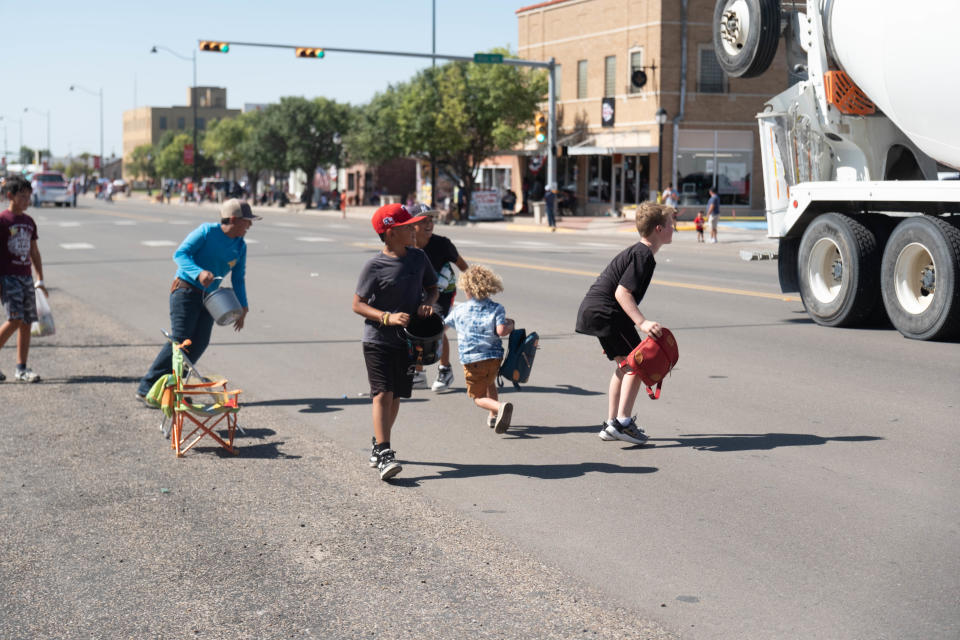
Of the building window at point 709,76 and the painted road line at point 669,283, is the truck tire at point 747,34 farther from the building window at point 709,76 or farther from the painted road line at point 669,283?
the building window at point 709,76

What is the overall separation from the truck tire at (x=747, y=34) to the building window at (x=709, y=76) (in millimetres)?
31521

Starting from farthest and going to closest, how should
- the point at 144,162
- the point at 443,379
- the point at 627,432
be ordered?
1. the point at 144,162
2. the point at 443,379
3. the point at 627,432

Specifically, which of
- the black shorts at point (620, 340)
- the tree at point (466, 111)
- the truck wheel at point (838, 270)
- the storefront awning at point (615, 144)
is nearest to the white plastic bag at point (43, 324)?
the black shorts at point (620, 340)

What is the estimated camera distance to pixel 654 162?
45.8 meters

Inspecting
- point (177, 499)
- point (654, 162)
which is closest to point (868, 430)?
point (177, 499)

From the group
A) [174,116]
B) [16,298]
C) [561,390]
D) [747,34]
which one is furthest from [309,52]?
[174,116]

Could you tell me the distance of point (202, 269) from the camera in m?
8.25

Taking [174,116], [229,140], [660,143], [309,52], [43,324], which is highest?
[174,116]

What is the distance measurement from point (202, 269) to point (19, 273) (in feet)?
7.90

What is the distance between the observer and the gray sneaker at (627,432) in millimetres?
7336

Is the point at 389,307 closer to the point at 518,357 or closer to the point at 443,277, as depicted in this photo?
the point at 518,357

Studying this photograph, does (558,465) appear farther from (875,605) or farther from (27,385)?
(27,385)

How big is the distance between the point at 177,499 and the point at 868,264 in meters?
9.03

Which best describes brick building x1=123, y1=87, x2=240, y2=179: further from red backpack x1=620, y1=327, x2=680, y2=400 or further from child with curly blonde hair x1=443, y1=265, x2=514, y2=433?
red backpack x1=620, y1=327, x2=680, y2=400
